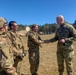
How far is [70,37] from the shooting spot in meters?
7.87

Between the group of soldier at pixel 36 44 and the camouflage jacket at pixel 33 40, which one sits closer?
the group of soldier at pixel 36 44

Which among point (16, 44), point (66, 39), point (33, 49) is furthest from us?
point (33, 49)

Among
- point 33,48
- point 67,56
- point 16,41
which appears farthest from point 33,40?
point 67,56

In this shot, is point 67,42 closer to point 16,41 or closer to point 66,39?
point 66,39

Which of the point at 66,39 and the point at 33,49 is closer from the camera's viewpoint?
the point at 66,39

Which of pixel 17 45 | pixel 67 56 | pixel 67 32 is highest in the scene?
pixel 67 32

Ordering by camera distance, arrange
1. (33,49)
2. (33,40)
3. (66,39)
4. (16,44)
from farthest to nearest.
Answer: (33,49), (33,40), (66,39), (16,44)

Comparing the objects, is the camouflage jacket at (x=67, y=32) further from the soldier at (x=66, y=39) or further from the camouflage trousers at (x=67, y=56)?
the camouflage trousers at (x=67, y=56)

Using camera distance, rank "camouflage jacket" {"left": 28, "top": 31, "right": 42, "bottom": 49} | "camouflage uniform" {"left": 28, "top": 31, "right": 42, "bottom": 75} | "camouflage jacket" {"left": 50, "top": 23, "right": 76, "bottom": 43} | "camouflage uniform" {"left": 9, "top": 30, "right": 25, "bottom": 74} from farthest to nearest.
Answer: "camouflage uniform" {"left": 28, "top": 31, "right": 42, "bottom": 75}
"camouflage jacket" {"left": 28, "top": 31, "right": 42, "bottom": 49}
"camouflage jacket" {"left": 50, "top": 23, "right": 76, "bottom": 43}
"camouflage uniform" {"left": 9, "top": 30, "right": 25, "bottom": 74}

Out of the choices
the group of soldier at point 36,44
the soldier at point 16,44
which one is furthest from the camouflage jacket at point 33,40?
the soldier at point 16,44

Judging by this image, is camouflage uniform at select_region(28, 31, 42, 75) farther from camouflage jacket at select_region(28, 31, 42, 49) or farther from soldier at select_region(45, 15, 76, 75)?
Result: soldier at select_region(45, 15, 76, 75)

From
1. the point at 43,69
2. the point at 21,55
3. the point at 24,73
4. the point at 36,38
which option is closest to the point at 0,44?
the point at 21,55

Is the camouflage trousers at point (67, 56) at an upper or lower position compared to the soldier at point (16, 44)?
lower

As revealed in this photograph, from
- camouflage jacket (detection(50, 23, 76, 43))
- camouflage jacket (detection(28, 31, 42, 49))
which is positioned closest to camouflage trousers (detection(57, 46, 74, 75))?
camouflage jacket (detection(50, 23, 76, 43))
